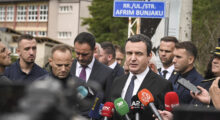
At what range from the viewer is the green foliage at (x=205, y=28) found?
2011 centimetres

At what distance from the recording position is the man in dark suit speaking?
14.0 ft

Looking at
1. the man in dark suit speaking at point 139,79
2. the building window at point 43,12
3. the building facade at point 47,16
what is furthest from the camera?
the building window at point 43,12

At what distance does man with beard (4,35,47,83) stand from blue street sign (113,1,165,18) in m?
2.44

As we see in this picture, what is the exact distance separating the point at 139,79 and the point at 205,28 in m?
18.6

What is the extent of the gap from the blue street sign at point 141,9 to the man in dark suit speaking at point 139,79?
3.31 m

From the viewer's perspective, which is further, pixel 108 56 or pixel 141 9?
pixel 108 56

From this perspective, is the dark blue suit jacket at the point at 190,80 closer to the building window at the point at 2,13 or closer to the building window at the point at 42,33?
the building window at the point at 42,33

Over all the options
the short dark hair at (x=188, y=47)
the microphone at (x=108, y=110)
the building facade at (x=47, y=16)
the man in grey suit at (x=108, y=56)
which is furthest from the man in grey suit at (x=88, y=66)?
the building facade at (x=47, y=16)

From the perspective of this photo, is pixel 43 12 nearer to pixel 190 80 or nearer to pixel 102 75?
pixel 102 75

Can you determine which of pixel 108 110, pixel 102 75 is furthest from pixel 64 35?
pixel 108 110

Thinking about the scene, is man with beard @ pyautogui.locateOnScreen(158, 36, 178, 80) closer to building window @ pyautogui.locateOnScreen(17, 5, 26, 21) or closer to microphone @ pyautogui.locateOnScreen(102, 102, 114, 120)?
microphone @ pyautogui.locateOnScreen(102, 102, 114, 120)

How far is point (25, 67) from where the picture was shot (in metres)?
6.27

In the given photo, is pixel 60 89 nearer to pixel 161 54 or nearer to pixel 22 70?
pixel 22 70

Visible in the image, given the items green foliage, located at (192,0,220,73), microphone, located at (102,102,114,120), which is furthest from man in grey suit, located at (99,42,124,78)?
green foliage, located at (192,0,220,73)
